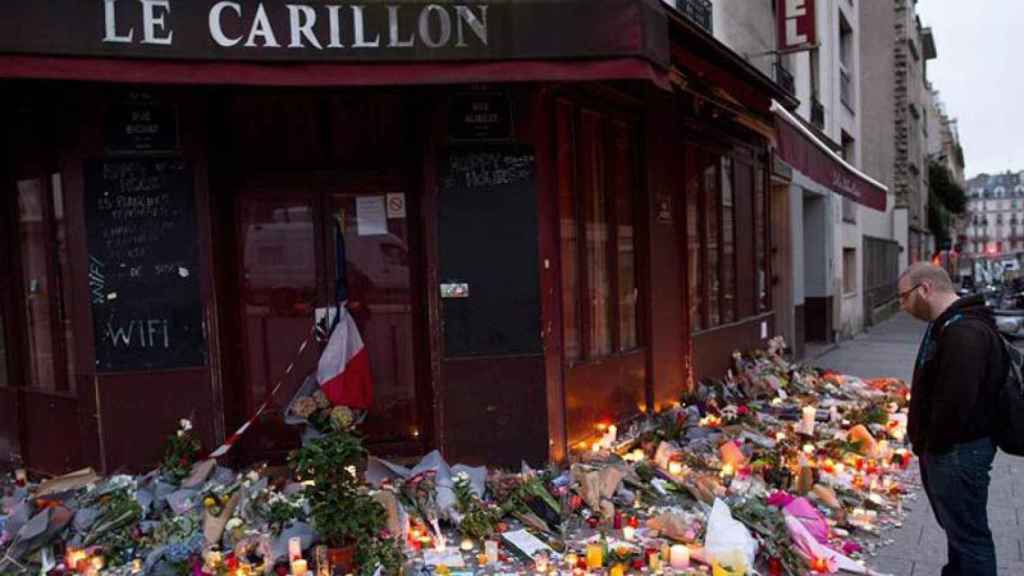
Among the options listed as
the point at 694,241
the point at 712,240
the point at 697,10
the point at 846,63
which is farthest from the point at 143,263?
the point at 846,63

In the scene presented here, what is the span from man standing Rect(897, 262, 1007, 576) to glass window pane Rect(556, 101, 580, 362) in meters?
3.06

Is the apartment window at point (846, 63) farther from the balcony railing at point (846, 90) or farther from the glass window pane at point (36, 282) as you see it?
the glass window pane at point (36, 282)

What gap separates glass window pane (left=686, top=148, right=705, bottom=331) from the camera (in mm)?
8906

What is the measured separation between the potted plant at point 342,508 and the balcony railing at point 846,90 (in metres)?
17.3

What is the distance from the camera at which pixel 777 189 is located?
13.5 m

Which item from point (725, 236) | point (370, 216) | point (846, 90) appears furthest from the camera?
point (846, 90)

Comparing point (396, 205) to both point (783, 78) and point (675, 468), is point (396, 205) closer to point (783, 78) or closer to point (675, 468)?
point (675, 468)

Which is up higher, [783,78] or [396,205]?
[783,78]

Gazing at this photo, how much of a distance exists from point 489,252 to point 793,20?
915cm

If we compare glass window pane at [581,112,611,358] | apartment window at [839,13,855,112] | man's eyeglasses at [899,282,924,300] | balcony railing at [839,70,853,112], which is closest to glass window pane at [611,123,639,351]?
glass window pane at [581,112,611,358]

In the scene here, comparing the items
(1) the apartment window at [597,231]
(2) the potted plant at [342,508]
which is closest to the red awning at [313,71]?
(1) the apartment window at [597,231]

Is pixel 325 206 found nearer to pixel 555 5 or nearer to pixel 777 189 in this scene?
pixel 555 5

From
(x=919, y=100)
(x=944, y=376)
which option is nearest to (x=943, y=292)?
(x=944, y=376)

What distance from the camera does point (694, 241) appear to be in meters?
9.23
